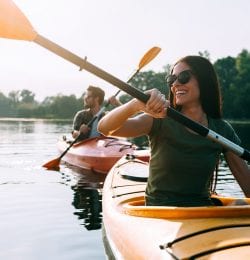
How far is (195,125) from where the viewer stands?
3309mm

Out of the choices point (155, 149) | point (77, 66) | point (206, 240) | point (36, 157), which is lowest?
point (36, 157)

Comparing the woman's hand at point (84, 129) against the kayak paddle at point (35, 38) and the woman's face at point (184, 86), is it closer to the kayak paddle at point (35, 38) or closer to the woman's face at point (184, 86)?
the woman's face at point (184, 86)

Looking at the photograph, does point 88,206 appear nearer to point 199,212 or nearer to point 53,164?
point 199,212

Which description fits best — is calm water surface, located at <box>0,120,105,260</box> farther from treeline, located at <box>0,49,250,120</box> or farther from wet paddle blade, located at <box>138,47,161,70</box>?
treeline, located at <box>0,49,250,120</box>

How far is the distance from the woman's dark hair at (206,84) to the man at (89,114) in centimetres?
753

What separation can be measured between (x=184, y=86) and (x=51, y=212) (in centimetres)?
434

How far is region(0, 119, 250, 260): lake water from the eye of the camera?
545 cm

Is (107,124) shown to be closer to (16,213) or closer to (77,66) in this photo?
(77,66)

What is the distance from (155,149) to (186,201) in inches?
18.9

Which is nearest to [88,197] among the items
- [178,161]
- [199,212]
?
[178,161]

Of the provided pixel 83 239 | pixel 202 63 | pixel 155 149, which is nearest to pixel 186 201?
pixel 155 149

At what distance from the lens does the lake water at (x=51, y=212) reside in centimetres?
545

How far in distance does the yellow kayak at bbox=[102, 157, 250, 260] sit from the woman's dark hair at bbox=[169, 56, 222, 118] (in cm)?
79

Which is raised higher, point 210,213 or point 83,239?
point 210,213
